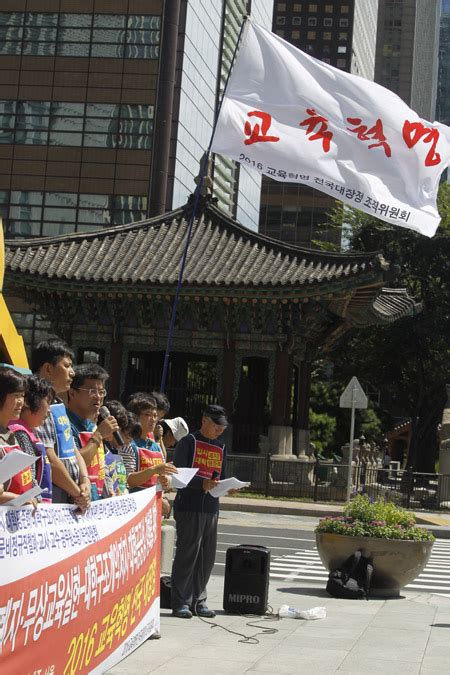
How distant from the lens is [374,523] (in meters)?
11.9

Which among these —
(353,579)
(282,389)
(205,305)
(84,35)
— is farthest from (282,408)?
(84,35)

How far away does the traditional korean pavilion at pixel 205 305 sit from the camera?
1254 inches

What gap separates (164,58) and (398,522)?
45.6 meters

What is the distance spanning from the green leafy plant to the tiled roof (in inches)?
731

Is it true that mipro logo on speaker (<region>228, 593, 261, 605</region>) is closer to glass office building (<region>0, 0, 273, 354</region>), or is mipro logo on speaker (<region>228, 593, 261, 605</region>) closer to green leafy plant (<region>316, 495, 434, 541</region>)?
green leafy plant (<region>316, 495, 434, 541</region>)

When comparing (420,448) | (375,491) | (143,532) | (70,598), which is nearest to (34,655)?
(70,598)

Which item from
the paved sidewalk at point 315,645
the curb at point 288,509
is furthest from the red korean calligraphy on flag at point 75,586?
the curb at point 288,509

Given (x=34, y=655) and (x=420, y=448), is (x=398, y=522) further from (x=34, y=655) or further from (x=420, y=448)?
(x=420, y=448)

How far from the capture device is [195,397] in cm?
3366

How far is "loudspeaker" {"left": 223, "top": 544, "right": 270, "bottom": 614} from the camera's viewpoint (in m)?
10.3

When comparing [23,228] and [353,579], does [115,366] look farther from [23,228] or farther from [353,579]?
[23,228]

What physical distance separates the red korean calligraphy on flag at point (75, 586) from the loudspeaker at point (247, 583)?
2154 mm

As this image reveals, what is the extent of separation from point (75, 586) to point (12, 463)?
1.04m

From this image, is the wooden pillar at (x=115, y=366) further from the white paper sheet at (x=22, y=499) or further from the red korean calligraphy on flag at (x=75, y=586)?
the white paper sheet at (x=22, y=499)
